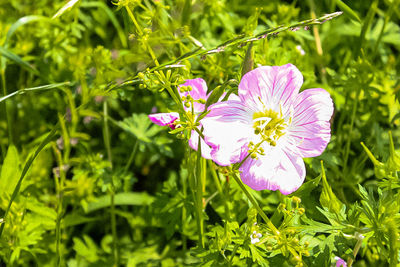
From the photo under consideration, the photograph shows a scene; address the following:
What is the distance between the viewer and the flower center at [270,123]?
1.39 m

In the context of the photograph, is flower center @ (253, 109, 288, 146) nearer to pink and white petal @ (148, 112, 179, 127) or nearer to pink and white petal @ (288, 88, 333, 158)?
pink and white petal @ (288, 88, 333, 158)

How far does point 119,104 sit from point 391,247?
1.67m

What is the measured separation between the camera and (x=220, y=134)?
1354 mm

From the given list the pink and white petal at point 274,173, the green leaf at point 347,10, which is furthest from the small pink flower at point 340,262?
the green leaf at point 347,10

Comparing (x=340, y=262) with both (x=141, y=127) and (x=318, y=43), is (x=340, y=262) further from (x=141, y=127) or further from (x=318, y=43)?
(x=318, y=43)

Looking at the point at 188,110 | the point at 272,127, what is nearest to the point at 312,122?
the point at 272,127

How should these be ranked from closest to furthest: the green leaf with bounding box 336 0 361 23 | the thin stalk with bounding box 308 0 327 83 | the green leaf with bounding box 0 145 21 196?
the green leaf with bounding box 336 0 361 23 → the green leaf with bounding box 0 145 21 196 → the thin stalk with bounding box 308 0 327 83

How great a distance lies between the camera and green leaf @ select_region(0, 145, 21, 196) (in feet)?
5.71

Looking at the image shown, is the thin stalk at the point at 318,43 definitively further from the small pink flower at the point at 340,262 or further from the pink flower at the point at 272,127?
the small pink flower at the point at 340,262

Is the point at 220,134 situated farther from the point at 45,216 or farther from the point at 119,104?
the point at 119,104

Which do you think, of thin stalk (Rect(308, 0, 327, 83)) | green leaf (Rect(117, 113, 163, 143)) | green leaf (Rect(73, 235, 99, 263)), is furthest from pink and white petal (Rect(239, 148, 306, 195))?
thin stalk (Rect(308, 0, 327, 83))

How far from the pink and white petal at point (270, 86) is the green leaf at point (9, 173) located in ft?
2.90

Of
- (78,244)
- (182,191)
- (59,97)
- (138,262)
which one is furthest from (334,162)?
(59,97)

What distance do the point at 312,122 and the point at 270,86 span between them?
5.9 inches
